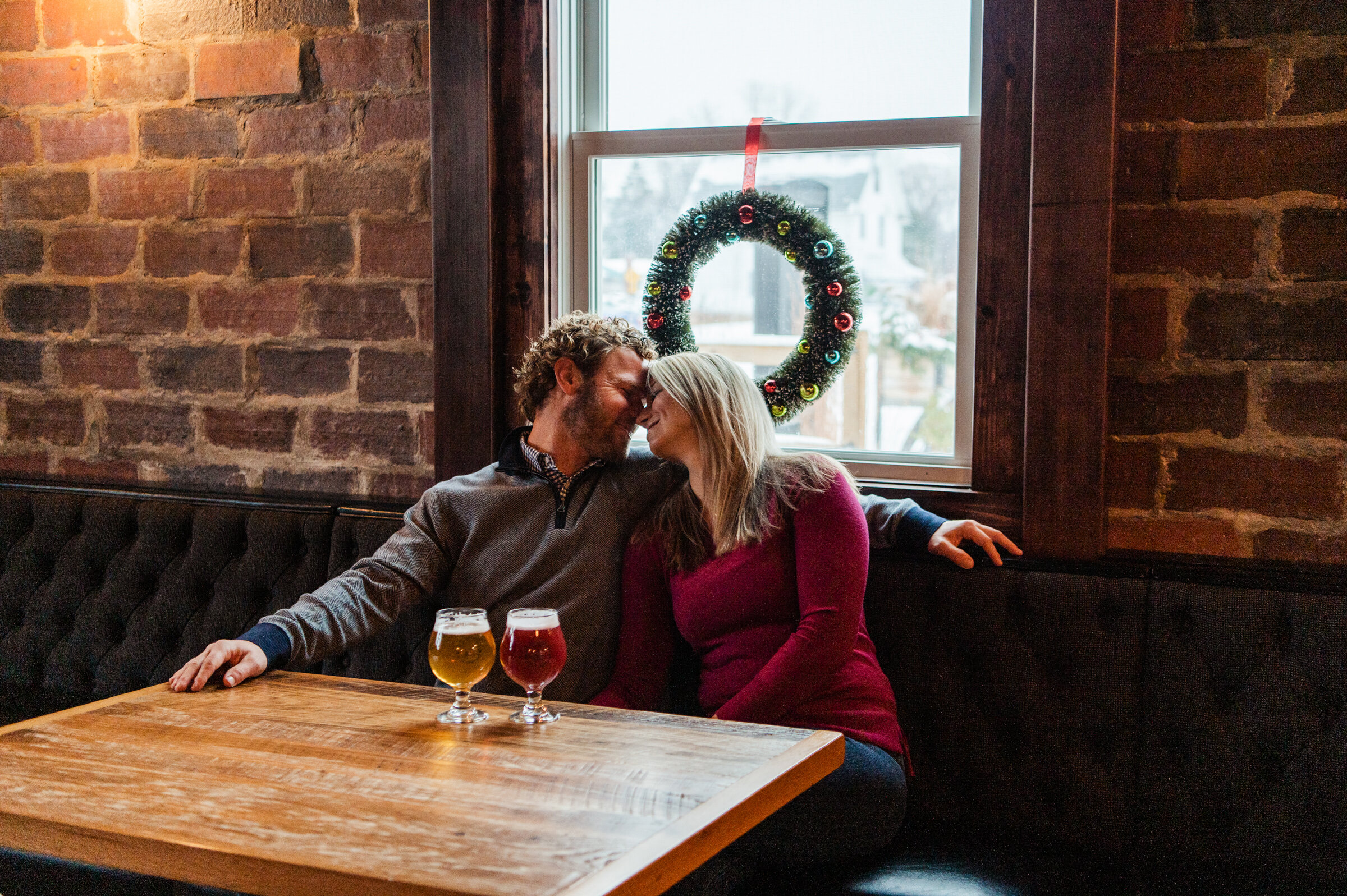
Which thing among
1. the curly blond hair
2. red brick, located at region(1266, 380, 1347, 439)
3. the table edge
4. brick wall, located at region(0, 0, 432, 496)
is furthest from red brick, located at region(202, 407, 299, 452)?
red brick, located at region(1266, 380, 1347, 439)

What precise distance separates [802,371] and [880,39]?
0.74 meters

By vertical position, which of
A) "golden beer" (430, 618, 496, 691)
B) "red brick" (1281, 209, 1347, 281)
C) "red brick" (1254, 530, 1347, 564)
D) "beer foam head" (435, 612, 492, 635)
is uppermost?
"red brick" (1281, 209, 1347, 281)

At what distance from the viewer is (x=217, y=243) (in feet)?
9.31

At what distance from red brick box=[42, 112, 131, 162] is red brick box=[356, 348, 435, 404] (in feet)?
3.02

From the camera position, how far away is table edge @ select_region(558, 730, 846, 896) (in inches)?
41.3

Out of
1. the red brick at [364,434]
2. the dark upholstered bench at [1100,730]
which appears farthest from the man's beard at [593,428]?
the red brick at [364,434]

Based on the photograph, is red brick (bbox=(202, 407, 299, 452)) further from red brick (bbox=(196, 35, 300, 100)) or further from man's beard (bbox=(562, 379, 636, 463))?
man's beard (bbox=(562, 379, 636, 463))

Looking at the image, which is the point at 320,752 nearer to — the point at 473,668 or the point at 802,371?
the point at 473,668

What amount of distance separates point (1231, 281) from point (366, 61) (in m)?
1.98

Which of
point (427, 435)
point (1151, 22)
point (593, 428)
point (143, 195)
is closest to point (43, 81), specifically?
point (143, 195)

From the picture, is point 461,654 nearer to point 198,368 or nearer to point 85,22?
point 198,368

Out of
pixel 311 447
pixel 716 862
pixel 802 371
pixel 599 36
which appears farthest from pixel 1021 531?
pixel 311 447

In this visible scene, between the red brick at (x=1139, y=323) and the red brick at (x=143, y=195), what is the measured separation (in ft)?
7.47

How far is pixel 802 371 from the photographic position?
7.70 ft
